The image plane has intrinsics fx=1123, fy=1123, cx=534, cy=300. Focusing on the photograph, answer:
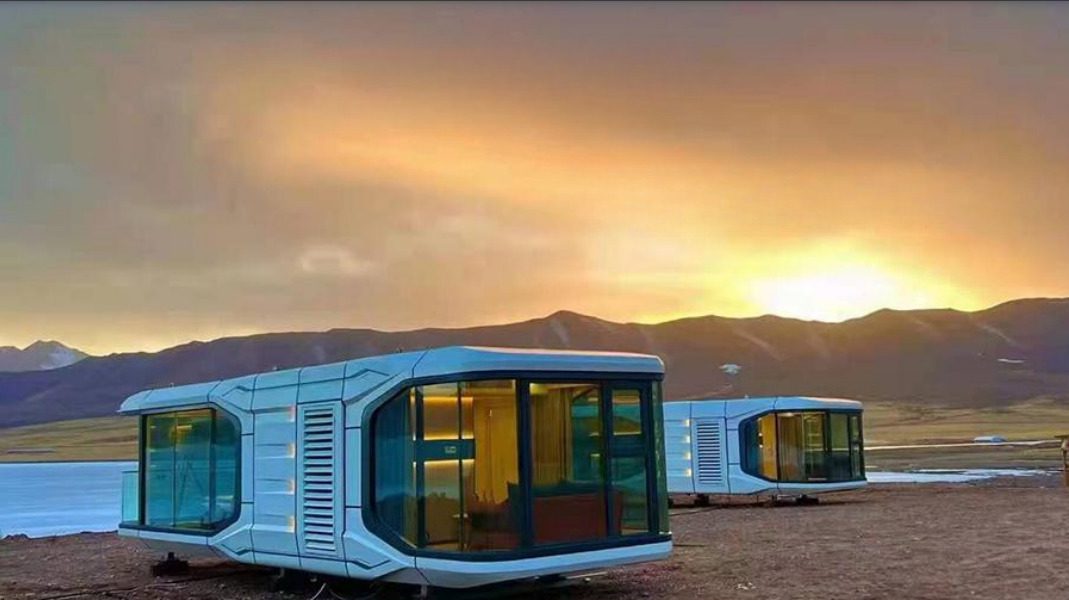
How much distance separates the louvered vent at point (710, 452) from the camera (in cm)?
2452

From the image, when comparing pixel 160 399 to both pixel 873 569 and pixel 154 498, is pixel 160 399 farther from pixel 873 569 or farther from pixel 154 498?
pixel 873 569

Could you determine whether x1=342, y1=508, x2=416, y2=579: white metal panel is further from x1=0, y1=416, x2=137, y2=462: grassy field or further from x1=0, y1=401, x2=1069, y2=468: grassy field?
x1=0, y1=416, x2=137, y2=462: grassy field

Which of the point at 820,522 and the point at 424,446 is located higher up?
the point at 424,446

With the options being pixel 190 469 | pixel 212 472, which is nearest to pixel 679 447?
pixel 190 469

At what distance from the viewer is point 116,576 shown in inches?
585

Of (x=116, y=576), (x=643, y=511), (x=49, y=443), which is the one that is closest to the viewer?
(x=643, y=511)

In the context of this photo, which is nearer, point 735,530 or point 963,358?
point 735,530

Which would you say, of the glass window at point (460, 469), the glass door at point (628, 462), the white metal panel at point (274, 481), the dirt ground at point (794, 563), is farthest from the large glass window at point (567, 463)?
the white metal panel at point (274, 481)

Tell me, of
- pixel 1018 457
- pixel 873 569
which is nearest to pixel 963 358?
pixel 1018 457

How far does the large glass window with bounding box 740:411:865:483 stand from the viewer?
78.8 ft

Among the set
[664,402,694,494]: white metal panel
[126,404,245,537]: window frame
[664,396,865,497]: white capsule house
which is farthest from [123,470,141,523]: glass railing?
[664,396,865,497]: white capsule house

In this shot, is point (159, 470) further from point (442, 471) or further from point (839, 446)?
point (839, 446)

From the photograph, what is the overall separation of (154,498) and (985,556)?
34.6 ft

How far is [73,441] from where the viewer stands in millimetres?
165375
